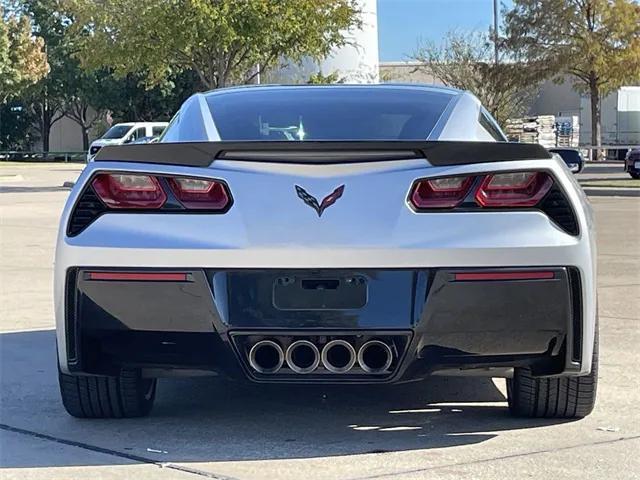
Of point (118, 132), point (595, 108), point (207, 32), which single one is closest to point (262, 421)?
point (207, 32)

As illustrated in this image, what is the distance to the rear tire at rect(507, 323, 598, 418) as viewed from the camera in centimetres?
458

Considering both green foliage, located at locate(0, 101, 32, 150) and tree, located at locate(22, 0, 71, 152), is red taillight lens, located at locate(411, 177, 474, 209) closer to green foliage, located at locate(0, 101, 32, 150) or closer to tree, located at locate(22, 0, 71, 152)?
tree, located at locate(22, 0, 71, 152)

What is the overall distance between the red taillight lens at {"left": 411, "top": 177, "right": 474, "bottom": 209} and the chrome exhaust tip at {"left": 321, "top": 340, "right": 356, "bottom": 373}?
63cm

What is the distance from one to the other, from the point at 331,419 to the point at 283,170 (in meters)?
1.31

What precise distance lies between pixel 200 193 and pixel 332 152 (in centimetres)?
54

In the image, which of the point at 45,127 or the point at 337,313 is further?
the point at 45,127

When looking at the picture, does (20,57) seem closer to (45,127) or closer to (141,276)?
(45,127)

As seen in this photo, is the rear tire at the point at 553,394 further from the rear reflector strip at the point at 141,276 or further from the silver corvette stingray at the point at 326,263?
the rear reflector strip at the point at 141,276

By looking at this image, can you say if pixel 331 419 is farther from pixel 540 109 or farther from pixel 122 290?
pixel 540 109

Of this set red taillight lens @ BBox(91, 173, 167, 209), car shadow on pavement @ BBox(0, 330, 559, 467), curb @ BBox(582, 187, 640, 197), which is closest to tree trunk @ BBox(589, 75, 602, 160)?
curb @ BBox(582, 187, 640, 197)

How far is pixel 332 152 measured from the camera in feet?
13.8

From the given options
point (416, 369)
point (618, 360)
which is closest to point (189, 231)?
point (416, 369)

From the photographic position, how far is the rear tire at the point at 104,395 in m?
4.64

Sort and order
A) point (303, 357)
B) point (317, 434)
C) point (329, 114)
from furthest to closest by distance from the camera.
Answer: point (329, 114), point (317, 434), point (303, 357)
